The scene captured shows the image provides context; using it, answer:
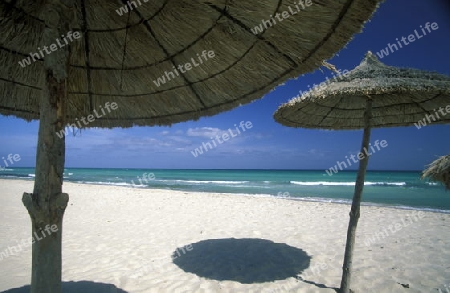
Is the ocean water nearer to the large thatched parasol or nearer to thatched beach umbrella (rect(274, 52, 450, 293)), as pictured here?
thatched beach umbrella (rect(274, 52, 450, 293))

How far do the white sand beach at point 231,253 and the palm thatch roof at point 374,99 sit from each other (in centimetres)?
244

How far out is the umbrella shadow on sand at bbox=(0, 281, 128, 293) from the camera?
3.32m

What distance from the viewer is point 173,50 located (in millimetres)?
2320

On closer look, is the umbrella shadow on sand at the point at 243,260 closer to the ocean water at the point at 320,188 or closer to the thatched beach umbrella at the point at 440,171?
the thatched beach umbrella at the point at 440,171

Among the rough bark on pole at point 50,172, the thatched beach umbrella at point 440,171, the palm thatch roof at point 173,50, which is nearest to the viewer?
the rough bark on pole at point 50,172

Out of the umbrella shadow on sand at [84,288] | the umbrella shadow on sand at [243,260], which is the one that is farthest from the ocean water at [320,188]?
the umbrella shadow on sand at [84,288]

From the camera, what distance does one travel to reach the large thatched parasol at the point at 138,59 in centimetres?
166

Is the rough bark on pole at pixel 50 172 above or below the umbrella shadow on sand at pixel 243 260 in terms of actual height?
above

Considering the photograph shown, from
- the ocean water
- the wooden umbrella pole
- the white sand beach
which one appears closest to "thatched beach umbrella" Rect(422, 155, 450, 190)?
the white sand beach

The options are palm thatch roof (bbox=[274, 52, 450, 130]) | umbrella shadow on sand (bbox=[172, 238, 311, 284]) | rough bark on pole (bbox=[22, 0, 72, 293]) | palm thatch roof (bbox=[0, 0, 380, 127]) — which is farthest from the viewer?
umbrella shadow on sand (bbox=[172, 238, 311, 284])

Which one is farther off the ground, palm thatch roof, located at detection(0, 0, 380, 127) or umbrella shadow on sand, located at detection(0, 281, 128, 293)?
palm thatch roof, located at detection(0, 0, 380, 127)

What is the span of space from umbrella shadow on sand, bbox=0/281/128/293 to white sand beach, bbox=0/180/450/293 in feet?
0.04

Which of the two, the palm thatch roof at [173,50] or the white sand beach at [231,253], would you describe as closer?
the palm thatch roof at [173,50]

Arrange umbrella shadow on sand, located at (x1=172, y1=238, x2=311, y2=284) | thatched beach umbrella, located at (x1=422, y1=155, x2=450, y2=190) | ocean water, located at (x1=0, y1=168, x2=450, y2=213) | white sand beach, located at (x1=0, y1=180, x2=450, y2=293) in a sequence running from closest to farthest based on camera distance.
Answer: white sand beach, located at (x1=0, y1=180, x2=450, y2=293), umbrella shadow on sand, located at (x1=172, y1=238, x2=311, y2=284), thatched beach umbrella, located at (x1=422, y1=155, x2=450, y2=190), ocean water, located at (x1=0, y1=168, x2=450, y2=213)
